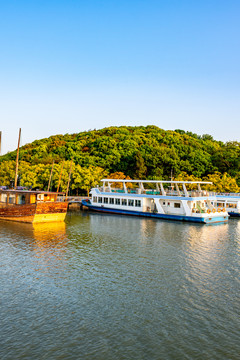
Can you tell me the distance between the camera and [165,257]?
25.8 meters

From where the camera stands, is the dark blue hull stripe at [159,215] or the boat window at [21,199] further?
the dark blue hull stripe at [159,215]

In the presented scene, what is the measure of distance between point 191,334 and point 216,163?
80582mm

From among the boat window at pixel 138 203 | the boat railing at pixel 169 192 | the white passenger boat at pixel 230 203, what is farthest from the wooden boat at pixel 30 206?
the white passenger boat at pixel 230 203

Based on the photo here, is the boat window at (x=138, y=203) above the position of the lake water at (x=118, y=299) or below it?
above

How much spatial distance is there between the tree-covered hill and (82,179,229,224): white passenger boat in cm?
1805

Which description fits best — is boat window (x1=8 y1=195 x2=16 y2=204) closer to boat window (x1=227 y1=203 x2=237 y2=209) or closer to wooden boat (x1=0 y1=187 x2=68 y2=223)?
wooden boat (x1=0 y1=187 x2=68 y2=223)

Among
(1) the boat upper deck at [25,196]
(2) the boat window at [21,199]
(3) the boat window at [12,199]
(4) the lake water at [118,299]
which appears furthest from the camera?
(3) the boat window at [12,199]

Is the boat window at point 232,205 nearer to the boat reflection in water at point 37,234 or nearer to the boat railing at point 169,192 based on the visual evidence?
the boat railing at point 169,192

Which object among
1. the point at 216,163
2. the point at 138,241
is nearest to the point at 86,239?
the point at 138,241

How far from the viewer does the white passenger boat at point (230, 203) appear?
5568 cm

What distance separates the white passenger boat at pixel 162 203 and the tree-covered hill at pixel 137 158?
18047 millimetres

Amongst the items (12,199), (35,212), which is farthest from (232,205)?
(12,199)

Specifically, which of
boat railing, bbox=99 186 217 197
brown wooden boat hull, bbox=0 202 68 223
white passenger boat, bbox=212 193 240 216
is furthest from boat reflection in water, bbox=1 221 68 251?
white passenger boat, bbox=212 193 240 216

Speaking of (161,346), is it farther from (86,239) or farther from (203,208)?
(203,208)
